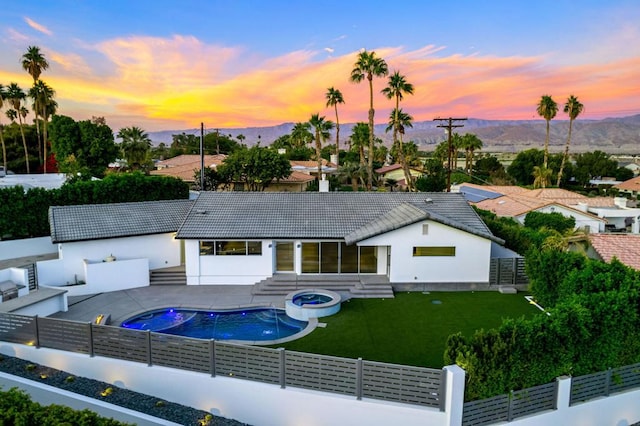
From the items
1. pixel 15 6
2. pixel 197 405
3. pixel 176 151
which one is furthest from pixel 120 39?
pixel 176 151

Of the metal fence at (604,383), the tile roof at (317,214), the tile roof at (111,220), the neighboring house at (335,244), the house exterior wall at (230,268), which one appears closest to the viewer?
the metal fence at (604,383)

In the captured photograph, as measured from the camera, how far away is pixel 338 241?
68.8ft

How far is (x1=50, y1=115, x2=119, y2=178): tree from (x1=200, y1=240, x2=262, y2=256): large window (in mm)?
22770

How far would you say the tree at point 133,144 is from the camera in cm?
4978

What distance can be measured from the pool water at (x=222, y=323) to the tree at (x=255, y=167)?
1132 inches

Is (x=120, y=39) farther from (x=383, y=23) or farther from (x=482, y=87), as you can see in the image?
(x=482, y=87)

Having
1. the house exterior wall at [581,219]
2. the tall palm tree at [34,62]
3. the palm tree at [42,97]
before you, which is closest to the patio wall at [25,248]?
the house exterior wall at [581,219]

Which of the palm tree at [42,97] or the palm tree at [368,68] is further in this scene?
the palm tree at [42,97]

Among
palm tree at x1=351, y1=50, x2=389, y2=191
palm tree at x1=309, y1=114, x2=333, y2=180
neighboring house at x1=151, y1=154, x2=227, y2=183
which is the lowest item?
neighboring house at x1=151, y1=154, x2=227, y2=183

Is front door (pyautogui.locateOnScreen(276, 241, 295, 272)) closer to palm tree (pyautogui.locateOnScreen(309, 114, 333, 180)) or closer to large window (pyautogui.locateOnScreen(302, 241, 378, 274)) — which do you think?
large window (pyautogui.locateOnScreen(302, 241, 378, 274))

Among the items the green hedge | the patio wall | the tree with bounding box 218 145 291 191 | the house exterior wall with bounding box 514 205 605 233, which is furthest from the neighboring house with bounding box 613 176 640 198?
the patio wall

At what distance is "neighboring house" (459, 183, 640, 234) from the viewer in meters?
32.4

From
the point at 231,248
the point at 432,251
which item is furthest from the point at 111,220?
the point at 432,251

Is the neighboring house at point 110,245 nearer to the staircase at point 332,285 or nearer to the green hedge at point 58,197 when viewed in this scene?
the green hedge at point 58,197
